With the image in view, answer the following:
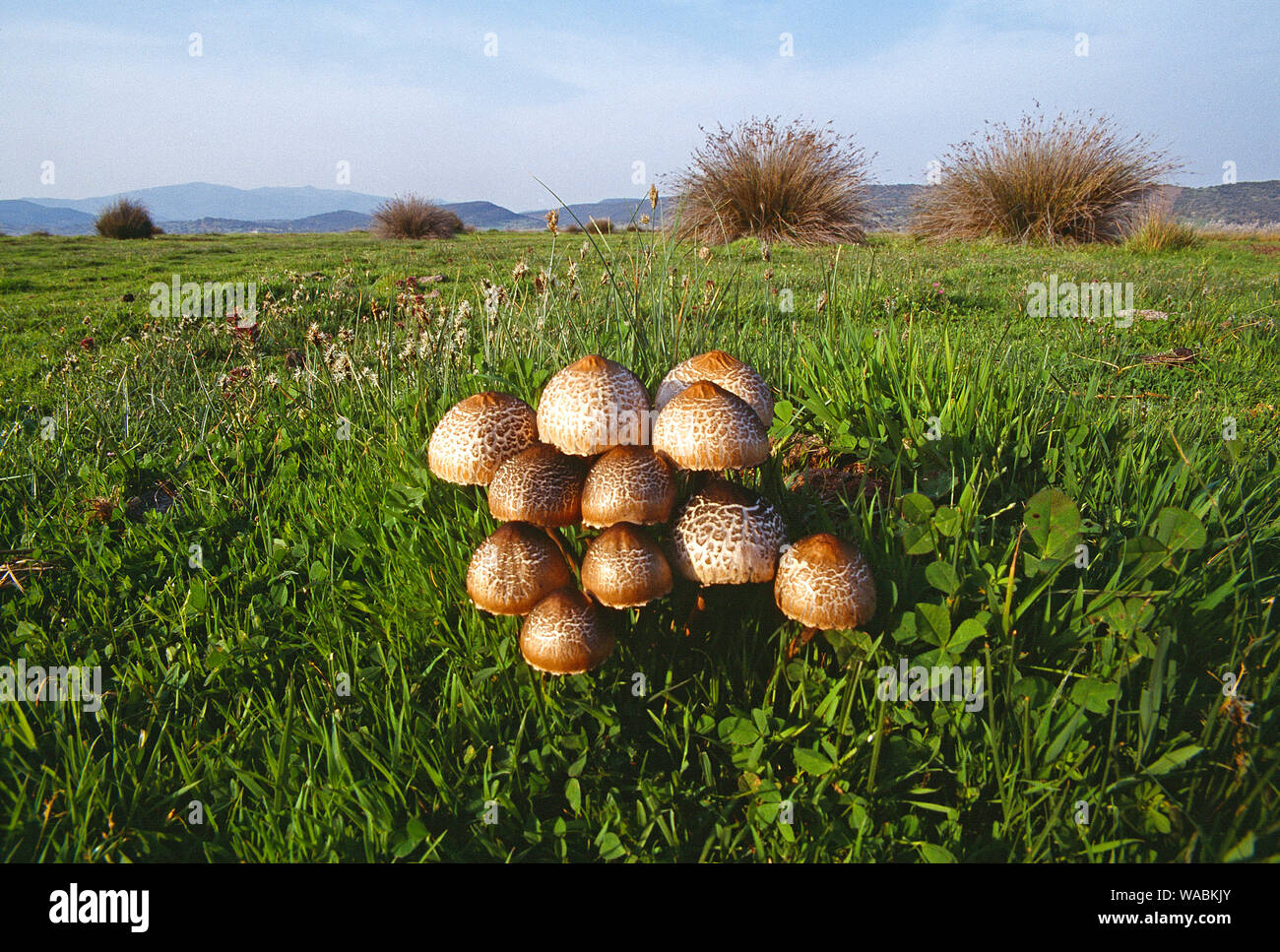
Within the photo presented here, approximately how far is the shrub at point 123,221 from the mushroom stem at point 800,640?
34.2 metres

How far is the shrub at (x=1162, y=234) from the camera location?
14617mm

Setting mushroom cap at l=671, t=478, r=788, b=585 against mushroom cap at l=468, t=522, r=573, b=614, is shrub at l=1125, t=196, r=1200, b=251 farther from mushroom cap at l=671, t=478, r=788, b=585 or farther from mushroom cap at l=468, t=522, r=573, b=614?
mushroom cap at l=468, t=522, r=573, b=614

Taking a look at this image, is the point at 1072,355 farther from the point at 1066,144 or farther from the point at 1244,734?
the point at 1066,144

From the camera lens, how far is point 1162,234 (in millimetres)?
14602

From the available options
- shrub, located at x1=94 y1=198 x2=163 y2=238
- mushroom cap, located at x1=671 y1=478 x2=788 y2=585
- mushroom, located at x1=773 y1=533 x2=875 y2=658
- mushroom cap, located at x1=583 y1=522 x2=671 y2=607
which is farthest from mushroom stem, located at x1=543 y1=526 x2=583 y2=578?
shrub, located at x1=94 y1=198 x2=163 y2=238

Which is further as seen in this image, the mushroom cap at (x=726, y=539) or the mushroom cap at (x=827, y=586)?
the mushroom cap at (x=726, y=539)

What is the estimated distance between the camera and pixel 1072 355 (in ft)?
19.0

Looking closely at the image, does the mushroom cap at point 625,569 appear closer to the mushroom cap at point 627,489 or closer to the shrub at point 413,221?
the mushroom cap at point 627,489

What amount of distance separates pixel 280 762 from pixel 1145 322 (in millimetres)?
7892

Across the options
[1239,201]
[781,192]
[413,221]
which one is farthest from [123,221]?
[1239,201]

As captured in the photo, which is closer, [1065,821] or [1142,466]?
[1065,821]

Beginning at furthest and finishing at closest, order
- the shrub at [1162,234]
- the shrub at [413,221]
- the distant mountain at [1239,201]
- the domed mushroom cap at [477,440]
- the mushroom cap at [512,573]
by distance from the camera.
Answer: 1. the distant mountain at [1239,201]
2. the shrub at [413,221]
3. the shrub at [1162,234]
4. the domed mushroom cap at [477,440]
5. the mushroom cap at [512,573]

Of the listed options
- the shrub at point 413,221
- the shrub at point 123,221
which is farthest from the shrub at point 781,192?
the shrub at point 123,221

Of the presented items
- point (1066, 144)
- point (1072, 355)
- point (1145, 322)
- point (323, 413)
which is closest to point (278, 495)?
point (323, 413)
